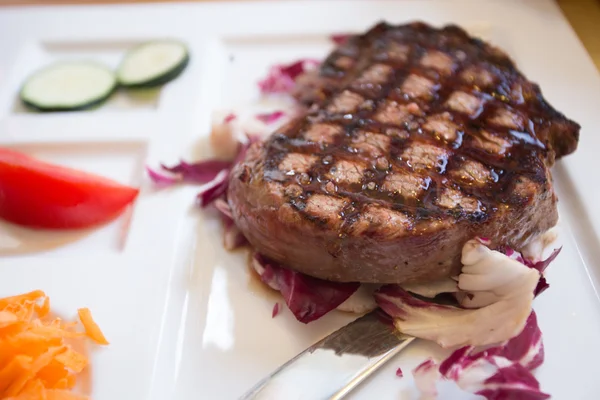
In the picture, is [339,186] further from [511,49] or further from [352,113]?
[511,49]

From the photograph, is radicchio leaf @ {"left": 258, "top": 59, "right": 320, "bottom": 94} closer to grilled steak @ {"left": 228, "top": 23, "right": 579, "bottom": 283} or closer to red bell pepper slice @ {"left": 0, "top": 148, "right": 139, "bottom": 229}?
grilled steak @ {"left": 228, "top": 23, "right": 579, "bottom": 283}

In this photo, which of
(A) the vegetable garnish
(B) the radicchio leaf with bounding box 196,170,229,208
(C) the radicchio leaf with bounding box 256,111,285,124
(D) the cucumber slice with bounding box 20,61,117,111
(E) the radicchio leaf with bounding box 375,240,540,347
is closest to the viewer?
(A) the vegetable garnish

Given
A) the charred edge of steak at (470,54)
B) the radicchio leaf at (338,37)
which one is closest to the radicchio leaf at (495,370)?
the charred edge of steak at (470,54)

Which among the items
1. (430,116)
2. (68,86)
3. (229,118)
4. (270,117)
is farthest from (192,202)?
(68,86)

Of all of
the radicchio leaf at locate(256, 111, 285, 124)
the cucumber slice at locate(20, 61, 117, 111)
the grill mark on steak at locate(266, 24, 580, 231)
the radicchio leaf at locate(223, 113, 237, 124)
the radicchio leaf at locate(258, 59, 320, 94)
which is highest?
the grill mark on steak at locate(266, 24, 580, 231)

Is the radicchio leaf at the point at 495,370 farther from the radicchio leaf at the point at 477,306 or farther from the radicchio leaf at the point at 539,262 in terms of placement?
the radicchio leaf at the point at 539,262

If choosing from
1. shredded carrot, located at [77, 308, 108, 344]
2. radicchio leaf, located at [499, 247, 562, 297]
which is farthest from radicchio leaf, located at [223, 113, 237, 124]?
radicchio leaf, located at [499, 247, 562, 297]

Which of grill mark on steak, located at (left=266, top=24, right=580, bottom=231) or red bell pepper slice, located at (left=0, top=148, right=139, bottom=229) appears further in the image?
red bell pepper slice, located at (left=0, top=148, right=139, bottom=229)
